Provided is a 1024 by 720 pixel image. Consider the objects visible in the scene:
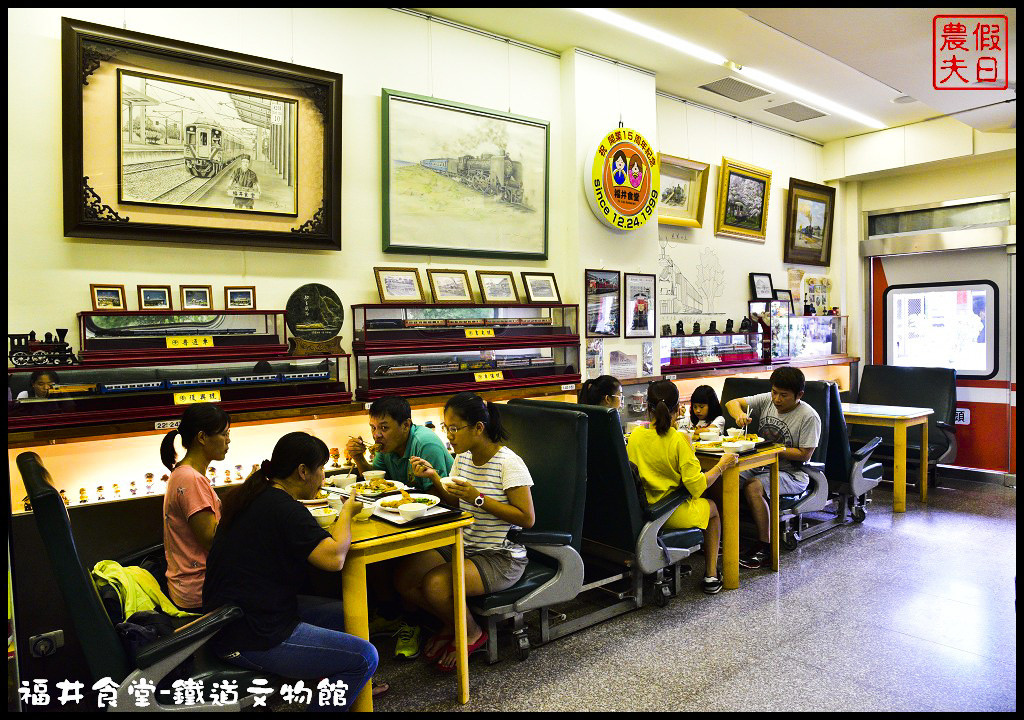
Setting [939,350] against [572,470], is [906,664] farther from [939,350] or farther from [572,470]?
[939,350]

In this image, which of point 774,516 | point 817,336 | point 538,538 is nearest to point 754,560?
point 774,516

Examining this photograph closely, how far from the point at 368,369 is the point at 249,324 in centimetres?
73

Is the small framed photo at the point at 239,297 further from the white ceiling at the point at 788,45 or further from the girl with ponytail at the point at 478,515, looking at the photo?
the white ceiling at the point at 788,45

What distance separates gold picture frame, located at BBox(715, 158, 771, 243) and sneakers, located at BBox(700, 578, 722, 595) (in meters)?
3.73

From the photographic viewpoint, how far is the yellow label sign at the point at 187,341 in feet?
11.5

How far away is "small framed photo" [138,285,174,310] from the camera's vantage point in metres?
3.56

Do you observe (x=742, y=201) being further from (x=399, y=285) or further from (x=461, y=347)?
(x=399, y=285)

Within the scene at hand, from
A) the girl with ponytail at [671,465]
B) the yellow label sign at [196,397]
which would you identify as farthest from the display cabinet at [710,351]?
the yellow label sign at [196,397]

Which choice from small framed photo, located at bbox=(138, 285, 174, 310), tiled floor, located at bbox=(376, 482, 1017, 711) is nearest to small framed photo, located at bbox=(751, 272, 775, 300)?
tiled floor, located at bbox=(376, 482, 1017, 711)

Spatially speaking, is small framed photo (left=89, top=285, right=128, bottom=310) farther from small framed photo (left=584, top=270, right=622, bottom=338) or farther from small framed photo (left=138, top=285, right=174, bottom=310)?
small framed photo (left=584, top=270, right=622, bottom=338)

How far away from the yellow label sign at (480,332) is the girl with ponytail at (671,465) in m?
1.20

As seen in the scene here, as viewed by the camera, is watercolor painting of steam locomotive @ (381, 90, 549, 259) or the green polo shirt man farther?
watercolor painting of steam locomotive @ (381, 90, 549, 259)

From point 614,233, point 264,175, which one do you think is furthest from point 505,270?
point 264,175

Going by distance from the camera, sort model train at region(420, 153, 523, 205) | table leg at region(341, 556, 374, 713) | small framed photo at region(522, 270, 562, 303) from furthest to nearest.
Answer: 1. small framed photo at region(522, 270, 562, 303)
2. model train at region(420, 153, 523, 205)
3. table leg at region(341, 556, 374, 713)
